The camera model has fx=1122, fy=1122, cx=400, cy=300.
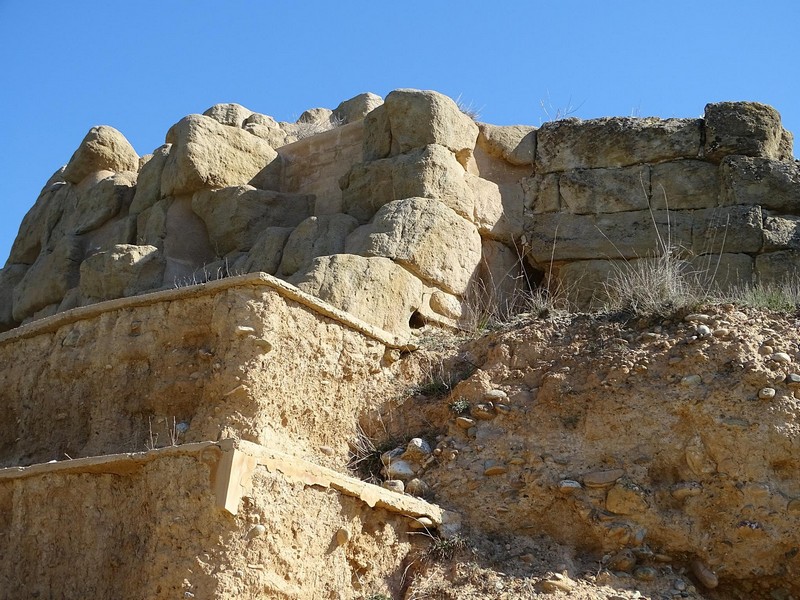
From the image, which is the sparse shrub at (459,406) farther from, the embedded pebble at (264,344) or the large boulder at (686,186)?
the large boulder at (686,186)

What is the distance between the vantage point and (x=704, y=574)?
6.70m

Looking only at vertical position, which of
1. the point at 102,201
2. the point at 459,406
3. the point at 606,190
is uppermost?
the point at 102,201

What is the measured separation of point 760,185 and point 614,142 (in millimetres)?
1328

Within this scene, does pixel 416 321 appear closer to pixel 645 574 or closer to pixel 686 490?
pixel 686 490

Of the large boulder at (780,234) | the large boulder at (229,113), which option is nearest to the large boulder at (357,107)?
the large boulder at (229,113)

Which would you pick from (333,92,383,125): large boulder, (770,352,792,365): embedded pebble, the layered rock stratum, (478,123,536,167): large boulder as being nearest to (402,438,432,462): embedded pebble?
the layered rock stratum

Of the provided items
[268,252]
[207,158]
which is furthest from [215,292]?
[207,158]

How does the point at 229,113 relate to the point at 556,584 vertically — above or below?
above

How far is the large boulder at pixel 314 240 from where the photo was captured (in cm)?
949

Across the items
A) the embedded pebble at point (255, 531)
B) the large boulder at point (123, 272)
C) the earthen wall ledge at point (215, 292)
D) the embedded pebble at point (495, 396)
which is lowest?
the embedded pebble at point (255, 531)

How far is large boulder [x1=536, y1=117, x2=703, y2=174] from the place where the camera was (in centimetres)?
1003

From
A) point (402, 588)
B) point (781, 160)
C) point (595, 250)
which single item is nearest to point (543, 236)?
point (595, 250)

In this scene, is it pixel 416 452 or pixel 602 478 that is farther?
pixel 416 452

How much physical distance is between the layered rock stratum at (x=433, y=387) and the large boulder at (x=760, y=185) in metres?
0.02
